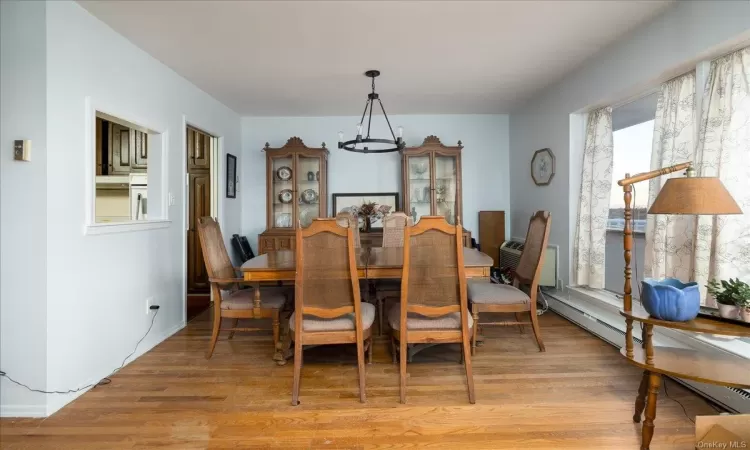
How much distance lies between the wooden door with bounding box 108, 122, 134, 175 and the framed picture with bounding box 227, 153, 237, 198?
1.00m

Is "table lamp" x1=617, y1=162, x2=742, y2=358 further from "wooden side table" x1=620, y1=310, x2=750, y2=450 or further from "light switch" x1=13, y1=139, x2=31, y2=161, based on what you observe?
"light switch" x1=13, y1=139, x2=31, y2=161

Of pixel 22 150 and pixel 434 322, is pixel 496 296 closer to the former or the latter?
pixel 434 322

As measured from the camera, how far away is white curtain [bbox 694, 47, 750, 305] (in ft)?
6.64

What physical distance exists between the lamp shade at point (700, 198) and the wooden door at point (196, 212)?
451 cm

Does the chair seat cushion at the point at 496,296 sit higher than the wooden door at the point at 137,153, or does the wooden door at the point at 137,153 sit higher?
the wooden door at the point at 137,153

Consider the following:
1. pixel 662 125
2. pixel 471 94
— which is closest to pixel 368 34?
pixel 471 94

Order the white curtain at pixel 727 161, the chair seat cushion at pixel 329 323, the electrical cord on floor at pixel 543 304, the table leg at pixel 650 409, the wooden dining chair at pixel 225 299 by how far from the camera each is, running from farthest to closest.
→ 1. the electrical cord on floor at pixel 543 304
2. the wooden dining chair at pixel 225 299
3. the chair seat cushion at pixel 329 323
4. the white curtain at pixel 727 161
5. the table leg at pixel 650 409

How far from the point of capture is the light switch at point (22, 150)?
196 centimetres

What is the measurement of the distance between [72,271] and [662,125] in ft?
12.7

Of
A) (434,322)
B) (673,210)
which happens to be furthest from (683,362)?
(434,322)

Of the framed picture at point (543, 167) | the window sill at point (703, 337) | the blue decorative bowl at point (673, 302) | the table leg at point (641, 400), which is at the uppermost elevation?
the framed picture at point (543, 167)

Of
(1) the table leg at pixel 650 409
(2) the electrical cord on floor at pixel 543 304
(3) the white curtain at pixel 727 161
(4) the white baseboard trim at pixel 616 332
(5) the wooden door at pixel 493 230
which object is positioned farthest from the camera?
(5) the wooden door at pixel 493 230

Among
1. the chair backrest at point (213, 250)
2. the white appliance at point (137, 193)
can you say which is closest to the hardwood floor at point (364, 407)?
the chair backrest at point (213, 250)

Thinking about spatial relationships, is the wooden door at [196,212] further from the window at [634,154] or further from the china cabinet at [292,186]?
the window at [634,154]
